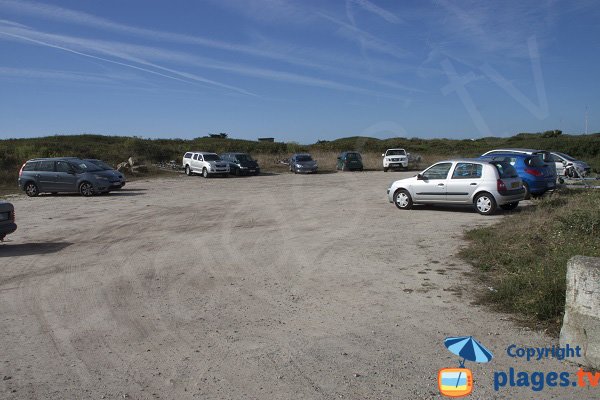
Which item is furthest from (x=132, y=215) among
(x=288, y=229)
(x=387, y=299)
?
(x=387, y=299)

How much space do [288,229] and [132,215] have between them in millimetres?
6123

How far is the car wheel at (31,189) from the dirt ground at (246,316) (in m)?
11.7

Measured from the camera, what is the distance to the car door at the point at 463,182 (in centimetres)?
1426

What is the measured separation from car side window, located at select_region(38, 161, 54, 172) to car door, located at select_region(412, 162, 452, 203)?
55.4 ft

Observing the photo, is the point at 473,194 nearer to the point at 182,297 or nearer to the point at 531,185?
the point at 531,185

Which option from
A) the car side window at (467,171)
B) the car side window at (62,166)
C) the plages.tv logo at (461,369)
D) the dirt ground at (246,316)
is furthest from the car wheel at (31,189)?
the plages.tv logo at (461,369)

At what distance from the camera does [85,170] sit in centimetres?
2298

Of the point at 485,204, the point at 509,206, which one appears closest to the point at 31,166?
the point at 485,204

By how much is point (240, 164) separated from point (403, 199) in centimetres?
2335

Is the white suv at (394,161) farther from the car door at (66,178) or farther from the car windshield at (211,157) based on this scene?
the car door at (66,178)

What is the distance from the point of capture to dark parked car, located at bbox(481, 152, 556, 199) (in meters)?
16.2

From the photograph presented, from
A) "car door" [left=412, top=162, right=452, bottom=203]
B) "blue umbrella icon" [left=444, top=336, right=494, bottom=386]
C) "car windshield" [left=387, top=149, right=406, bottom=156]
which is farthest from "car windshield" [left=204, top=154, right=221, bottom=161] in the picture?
"blue umbrella icon" [left=444, top=336, right=494, bottom=386]

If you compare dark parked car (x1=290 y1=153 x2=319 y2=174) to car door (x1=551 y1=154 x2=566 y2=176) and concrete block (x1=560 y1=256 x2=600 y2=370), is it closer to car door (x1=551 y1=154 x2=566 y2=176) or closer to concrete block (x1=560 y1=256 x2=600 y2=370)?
car door (x1=551 y1=154 x2=566 y2=176)

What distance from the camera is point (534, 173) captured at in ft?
53.2
